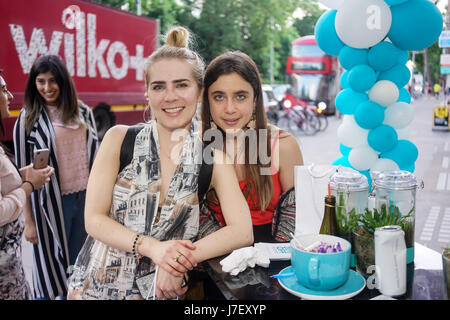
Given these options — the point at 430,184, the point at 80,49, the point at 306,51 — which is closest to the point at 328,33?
the point at 430,184

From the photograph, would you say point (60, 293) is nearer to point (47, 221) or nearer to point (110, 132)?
point (47, 221)

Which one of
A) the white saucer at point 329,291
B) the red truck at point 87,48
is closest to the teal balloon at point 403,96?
the white saucer at point 329,291

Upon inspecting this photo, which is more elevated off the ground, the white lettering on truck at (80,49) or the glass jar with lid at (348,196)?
the white lettering on truck at (80,49)

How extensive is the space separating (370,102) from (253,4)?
5.86 m

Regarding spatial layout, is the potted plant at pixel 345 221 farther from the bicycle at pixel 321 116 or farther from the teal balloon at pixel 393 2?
the bicycle at pixel 321 116

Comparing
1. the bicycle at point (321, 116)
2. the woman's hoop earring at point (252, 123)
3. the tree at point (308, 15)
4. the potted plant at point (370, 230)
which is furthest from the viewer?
the bicycle at point (321, 116)

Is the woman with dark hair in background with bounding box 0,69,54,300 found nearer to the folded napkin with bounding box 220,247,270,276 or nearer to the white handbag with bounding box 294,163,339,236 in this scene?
the folded napkin with bounding box 220,247,270,276

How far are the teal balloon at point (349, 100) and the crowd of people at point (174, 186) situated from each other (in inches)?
40.4

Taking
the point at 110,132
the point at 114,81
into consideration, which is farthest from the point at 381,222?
the point at 114,81

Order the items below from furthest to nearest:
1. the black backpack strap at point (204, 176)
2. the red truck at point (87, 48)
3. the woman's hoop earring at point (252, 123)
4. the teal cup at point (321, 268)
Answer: the red truck at point (87, 48) < the woman's hoop earring at point (252, 123) < the black backpack strap at point (204, 176) < the teal cup at point (321, 268)

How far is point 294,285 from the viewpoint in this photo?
1020mm

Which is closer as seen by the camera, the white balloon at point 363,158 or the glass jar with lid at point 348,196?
the glass jar with lid at point 348,196

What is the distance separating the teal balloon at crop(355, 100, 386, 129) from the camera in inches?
102

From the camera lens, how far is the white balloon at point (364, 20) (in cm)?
238
